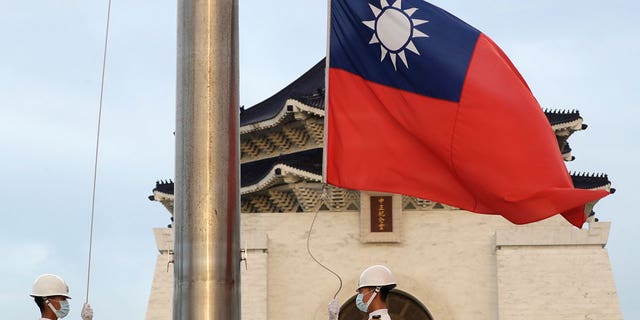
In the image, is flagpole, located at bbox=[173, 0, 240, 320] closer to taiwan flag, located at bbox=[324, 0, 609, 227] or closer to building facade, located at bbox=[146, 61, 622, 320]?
taiwan flag, located at bbox=[324, 0, 609, 227]

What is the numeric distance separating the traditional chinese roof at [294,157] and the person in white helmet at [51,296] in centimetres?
1918

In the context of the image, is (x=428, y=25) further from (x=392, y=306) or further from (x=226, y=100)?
(x=392, y=306)

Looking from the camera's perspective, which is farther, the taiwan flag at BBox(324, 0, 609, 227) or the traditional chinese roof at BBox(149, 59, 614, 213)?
the traditional chinese roof at BBox(149, 59, 614, 213)

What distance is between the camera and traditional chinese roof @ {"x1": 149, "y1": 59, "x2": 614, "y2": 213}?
28.6m

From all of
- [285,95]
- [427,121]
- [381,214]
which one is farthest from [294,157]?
[427,121]

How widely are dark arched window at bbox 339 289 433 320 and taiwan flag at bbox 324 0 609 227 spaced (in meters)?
17.6

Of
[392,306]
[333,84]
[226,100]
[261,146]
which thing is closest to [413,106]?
[333,84]

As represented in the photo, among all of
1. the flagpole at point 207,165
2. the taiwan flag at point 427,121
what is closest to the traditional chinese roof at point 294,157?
the taiwan flag at point 427,121

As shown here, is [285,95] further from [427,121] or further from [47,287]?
[47,287]

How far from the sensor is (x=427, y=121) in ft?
32.7

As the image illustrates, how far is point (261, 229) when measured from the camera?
28500 millimetres

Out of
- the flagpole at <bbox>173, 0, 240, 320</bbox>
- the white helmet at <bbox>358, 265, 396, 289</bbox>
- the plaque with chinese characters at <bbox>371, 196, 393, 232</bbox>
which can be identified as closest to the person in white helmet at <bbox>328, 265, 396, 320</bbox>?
the white helmet at <bbox>358, 265, 396, 289</bbox>

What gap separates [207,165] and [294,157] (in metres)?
23.0

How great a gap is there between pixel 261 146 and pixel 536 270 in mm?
9282
